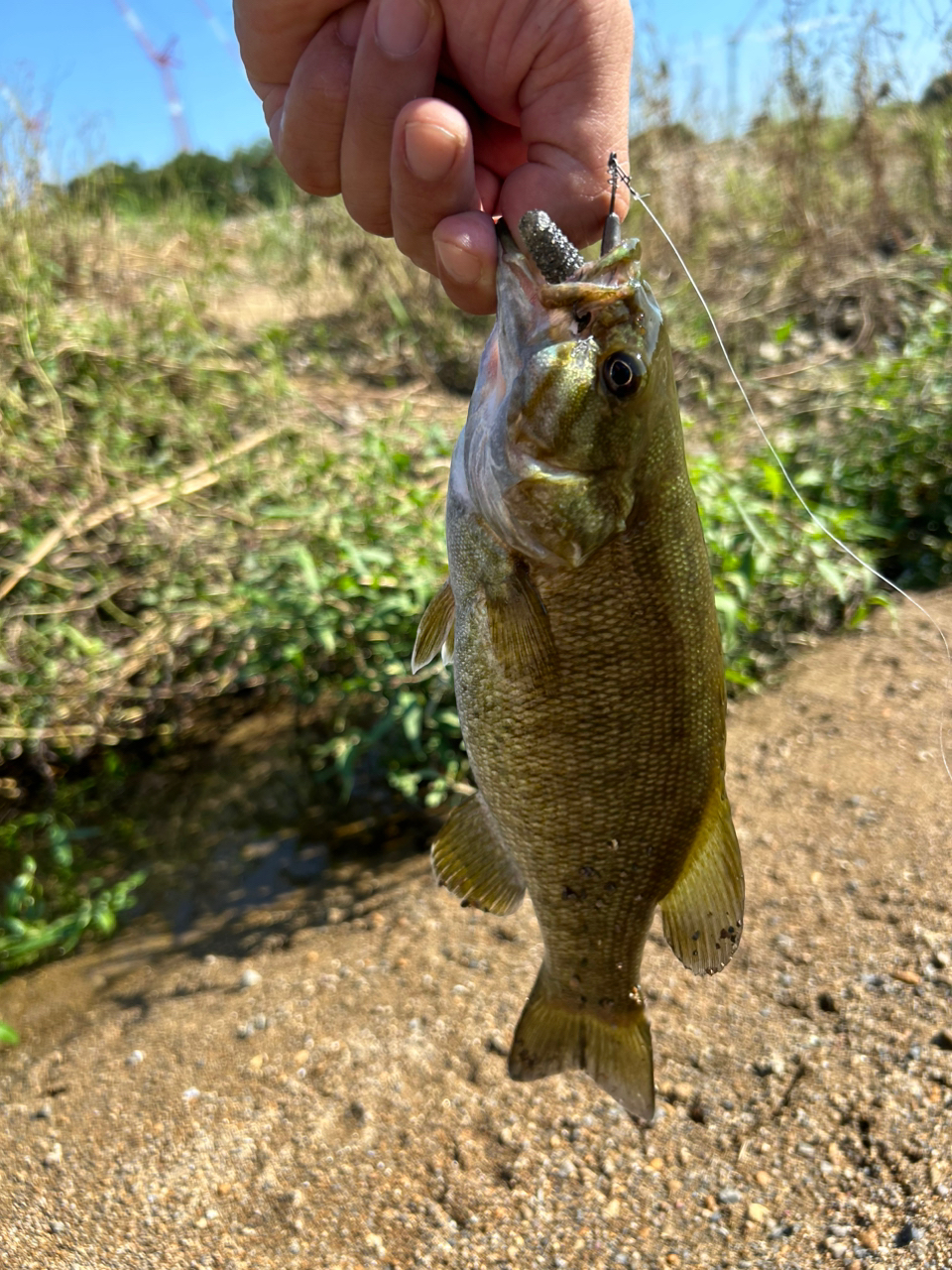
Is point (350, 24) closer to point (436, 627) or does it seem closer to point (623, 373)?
point (623, 373)

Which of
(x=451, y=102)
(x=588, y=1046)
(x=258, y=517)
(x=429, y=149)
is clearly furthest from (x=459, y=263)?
(x=258, y=517)

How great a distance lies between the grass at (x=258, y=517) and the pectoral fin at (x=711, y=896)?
2.06 metres

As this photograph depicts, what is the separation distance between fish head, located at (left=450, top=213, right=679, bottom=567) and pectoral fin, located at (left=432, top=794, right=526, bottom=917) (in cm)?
63

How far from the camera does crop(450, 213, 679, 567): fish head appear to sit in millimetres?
1558

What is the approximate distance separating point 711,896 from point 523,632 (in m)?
0.61

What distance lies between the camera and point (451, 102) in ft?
6.95

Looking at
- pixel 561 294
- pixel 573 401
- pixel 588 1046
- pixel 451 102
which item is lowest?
pixel 588 1046

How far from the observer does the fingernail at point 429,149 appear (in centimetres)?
175

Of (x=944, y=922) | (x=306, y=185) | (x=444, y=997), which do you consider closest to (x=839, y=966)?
(x=944, y=922)

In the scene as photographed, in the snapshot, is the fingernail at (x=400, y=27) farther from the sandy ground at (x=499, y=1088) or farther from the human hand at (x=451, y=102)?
the sandy ground at (x=499, y=1088)

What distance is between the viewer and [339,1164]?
267 centimetres

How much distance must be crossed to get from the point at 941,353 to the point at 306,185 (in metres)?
4.28

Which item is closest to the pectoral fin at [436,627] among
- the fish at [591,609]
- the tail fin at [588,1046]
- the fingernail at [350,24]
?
the fish at [591,609]

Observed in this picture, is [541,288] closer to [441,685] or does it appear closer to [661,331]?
[661,331]
